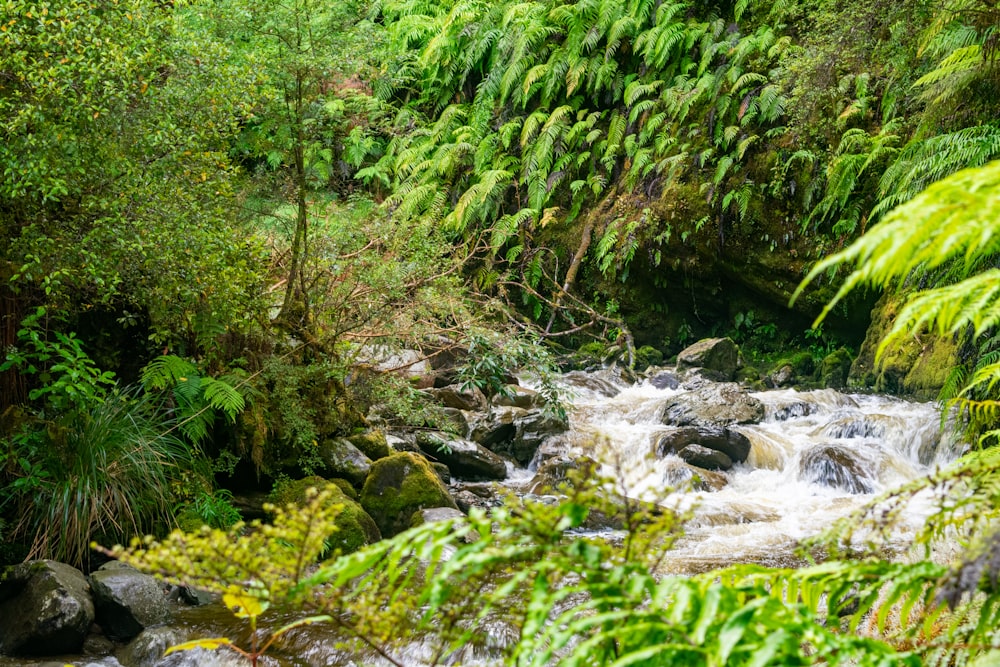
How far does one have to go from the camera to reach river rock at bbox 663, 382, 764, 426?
9.62 metres

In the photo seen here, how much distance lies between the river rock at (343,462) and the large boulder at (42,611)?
2.53 metres

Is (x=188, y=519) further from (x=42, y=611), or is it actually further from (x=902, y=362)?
(x=902, y=362)

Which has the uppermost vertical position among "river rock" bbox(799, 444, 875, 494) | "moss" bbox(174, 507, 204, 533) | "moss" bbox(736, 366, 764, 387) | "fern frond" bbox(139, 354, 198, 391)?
"fern frond" bbox(139, 354, 198, 391)

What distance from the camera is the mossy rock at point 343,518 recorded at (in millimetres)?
5555

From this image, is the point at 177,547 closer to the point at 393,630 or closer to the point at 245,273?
the point at 393,630

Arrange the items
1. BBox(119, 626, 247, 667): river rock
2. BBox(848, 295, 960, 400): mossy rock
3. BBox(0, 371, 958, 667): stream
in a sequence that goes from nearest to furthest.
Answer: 1. BBox(119, 626, 247, 667): river rock
2. BBox(0, 371, 958, 667): stream
3. BBox(848, 295, 960, 400): mossy rock

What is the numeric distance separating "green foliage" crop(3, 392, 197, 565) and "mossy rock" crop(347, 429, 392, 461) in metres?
2.21

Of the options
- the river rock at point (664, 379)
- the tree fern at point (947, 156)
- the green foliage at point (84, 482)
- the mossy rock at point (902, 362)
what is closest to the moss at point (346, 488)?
the green foliage at point (84, 482)

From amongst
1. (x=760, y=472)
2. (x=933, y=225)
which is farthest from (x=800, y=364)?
(x=933, y=225)

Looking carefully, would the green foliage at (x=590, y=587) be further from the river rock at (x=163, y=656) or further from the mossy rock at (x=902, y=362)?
the mossy rock at (x=902, y=362)

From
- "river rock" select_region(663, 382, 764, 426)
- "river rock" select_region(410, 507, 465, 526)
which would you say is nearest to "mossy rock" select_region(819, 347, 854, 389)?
"river rock" select_region(663, 382, 764, 426)

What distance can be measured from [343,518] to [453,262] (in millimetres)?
3315

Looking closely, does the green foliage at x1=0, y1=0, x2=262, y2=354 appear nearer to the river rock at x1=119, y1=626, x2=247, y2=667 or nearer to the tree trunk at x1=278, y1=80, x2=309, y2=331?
the tree trunk at x1=278, y1=80, x2=309, y2=331

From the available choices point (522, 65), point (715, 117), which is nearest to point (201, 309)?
point (715, 117)
